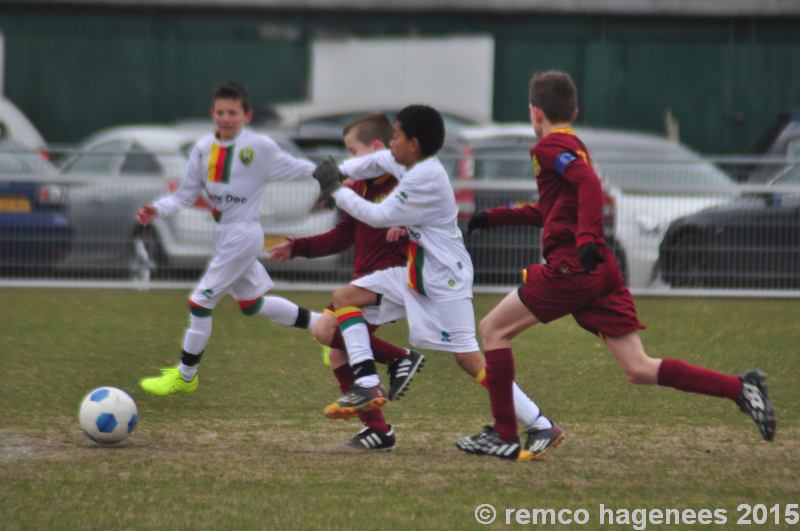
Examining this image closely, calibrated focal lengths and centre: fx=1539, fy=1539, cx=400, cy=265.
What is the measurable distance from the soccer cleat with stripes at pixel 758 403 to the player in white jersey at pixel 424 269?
84cm

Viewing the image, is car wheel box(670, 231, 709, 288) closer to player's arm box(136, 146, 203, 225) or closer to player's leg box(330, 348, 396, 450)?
player's arm box(136, 146, 203, 225)

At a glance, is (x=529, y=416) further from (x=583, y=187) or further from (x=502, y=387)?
(x=583, y=187)

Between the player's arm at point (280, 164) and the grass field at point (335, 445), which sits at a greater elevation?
the player's arm at point (280, 164)

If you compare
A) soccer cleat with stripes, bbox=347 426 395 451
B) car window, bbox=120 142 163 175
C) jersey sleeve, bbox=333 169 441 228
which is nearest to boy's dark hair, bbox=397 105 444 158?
jersey sleeve, bbox=333 169 441 228

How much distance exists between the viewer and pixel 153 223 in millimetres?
14719

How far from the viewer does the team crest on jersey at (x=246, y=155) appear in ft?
28.7

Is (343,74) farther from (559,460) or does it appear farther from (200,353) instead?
(559,460)

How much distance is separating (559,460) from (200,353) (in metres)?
2.61

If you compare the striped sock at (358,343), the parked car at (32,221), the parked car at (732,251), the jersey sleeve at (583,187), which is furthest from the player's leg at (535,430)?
the parked car at (32,221)

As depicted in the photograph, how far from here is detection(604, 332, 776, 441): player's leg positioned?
676 cm

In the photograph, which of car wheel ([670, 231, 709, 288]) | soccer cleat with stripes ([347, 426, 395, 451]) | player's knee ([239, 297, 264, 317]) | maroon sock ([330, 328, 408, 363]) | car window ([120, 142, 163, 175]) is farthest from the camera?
car window ([120, 142, 163, 175])

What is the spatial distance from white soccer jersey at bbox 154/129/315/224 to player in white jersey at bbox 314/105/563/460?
170 cm

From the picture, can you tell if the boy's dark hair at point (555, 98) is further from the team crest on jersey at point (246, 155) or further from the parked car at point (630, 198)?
the parked car at point (630, 198)

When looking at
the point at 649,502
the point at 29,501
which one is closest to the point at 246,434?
the point at 29,501
